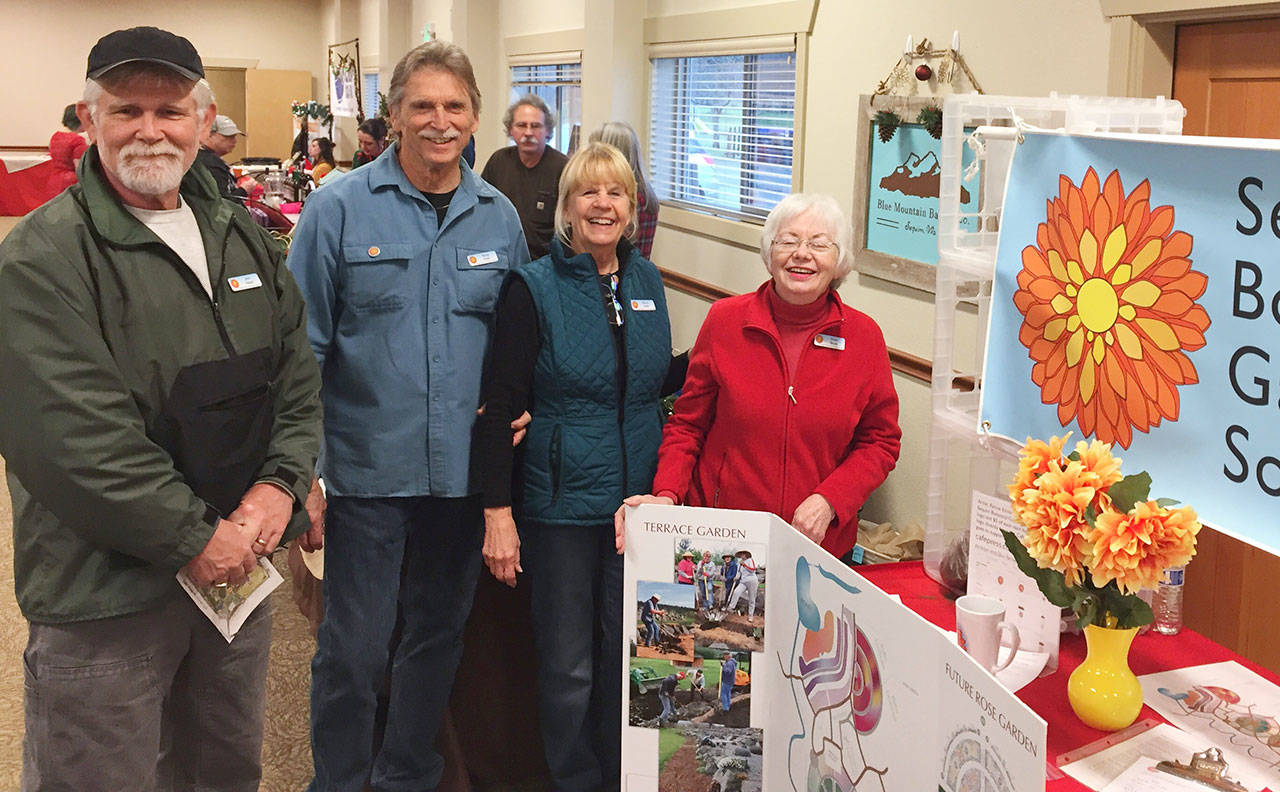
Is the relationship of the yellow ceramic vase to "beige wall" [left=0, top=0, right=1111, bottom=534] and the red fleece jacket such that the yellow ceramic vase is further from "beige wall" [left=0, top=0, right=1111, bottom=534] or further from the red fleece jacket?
"beige wall" [left=0, top=0, right=1111, bottom=534]

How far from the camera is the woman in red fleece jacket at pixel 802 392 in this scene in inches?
84.7

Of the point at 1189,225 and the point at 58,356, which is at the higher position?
the point at 1189,225

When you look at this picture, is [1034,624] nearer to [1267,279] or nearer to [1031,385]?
[1031,385]

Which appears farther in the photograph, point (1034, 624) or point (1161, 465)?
point (1034, 624)

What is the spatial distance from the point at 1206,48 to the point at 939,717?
1867 millimetres

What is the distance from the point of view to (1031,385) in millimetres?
1842

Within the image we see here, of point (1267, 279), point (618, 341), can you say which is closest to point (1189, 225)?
point (1267, 279)

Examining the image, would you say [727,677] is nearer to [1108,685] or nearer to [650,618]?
[650,618]

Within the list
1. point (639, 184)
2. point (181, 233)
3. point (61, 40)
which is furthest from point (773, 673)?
point (61, 40)

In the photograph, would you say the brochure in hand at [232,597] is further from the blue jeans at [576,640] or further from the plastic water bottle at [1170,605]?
the plastic water bottle at [1170,605]

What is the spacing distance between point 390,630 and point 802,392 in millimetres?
1053

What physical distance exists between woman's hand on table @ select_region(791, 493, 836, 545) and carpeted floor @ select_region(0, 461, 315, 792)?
61.4 inches

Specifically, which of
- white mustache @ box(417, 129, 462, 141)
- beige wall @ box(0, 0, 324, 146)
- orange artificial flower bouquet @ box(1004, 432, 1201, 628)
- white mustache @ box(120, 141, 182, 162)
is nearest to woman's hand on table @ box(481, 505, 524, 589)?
white mustache @ box(417, 129, 462, 141)

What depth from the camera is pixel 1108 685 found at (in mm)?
1588
